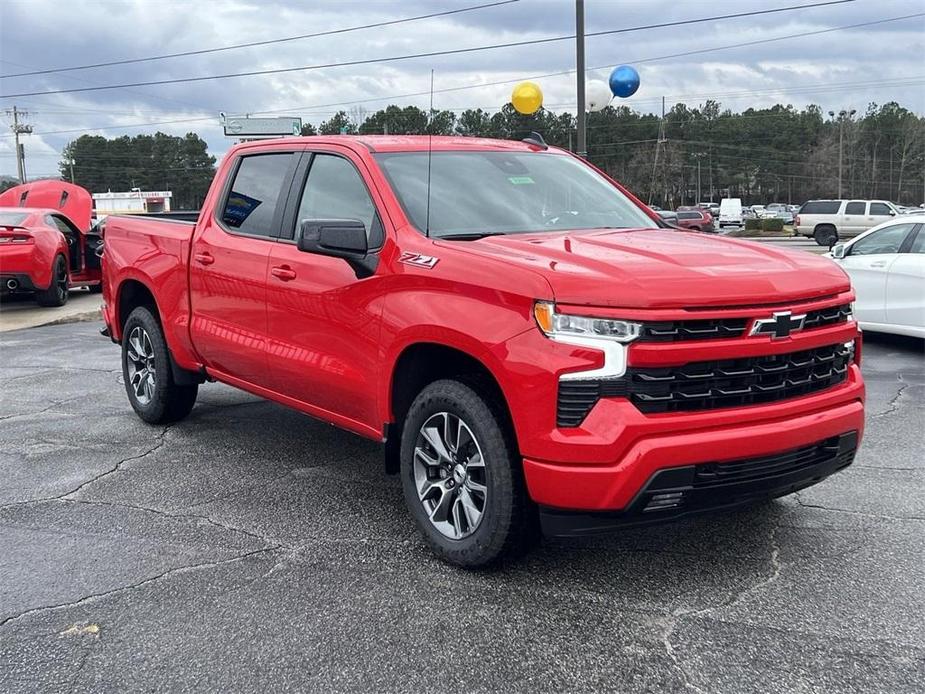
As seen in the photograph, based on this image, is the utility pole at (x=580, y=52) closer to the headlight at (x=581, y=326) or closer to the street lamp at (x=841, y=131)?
the headlight at (x=581, y=326)

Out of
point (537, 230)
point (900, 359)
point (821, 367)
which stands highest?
point (537, 230)

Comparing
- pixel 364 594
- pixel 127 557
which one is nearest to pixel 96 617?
pixel 127 557

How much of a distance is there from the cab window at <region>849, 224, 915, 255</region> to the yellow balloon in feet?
18.6

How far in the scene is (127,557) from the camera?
156 inches

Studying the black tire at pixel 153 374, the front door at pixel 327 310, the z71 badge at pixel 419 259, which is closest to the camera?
the z71 badge at pixel 419 259

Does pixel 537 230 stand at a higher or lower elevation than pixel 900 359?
higher

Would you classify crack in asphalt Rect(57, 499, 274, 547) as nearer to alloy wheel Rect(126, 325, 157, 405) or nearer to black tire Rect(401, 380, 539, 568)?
black tire Rect(401, 380, 539, 568)

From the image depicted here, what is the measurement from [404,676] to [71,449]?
12.3 ft

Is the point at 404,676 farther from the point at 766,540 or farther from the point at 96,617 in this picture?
the point at 766,540

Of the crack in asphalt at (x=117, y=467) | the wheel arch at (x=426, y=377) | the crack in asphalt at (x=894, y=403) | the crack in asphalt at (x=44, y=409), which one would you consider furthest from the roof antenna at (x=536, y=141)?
the crack in asphalt at (x=44, y=409)

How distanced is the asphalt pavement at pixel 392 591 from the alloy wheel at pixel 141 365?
0.89 m

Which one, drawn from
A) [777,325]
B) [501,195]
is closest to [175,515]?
[501,195]

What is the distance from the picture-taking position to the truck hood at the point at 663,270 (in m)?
3.22

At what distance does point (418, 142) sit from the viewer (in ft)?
16.0
